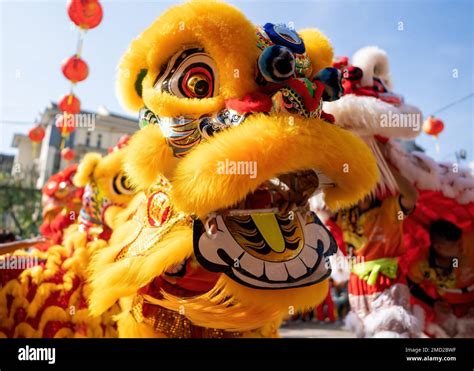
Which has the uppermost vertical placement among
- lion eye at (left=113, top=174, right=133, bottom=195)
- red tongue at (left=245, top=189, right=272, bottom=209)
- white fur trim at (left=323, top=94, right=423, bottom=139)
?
white fur trim at (left=323, top=94, right=423, bottom=139)

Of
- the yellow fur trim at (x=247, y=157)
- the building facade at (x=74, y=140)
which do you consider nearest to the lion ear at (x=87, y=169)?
the yellow fur trim at (x=247, y=157)

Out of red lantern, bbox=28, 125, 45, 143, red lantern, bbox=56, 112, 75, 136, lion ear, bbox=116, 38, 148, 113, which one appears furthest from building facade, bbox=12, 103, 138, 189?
lion ear, bbox=116, 38, 148, 113

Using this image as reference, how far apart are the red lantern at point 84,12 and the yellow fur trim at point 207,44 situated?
2.11 metres

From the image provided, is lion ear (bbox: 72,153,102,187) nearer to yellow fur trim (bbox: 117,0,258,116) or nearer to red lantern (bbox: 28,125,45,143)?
yellow fur trim (bbox: 117,0,258,116)

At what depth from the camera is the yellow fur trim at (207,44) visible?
52.1 inches

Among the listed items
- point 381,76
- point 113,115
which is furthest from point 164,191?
point 113,115

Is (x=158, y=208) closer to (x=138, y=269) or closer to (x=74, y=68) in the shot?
(x=138, y=269)

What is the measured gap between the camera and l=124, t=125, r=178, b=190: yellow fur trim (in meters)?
1.38

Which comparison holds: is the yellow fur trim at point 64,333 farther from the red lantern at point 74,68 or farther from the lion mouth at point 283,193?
the red lantern at point 74,68

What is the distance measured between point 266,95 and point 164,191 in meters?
Answer: 0.49

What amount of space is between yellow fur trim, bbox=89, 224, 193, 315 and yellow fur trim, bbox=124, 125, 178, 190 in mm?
202

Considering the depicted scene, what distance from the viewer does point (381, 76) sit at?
2.54 metres

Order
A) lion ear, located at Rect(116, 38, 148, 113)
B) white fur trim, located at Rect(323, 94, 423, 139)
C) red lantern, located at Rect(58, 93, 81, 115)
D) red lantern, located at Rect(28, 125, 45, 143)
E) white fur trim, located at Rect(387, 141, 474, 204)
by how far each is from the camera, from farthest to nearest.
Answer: red lantern, located at Rect(28, 125, 45, 143), red lantern, located at Rect(58, 93, 81, 115), white fur trim, located at Rect(387, 141, 474, 204), white fur trim, located at Rect(323, 94, 423, 139), lion ear, located at Rect(116, 38, 148, 113)
